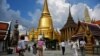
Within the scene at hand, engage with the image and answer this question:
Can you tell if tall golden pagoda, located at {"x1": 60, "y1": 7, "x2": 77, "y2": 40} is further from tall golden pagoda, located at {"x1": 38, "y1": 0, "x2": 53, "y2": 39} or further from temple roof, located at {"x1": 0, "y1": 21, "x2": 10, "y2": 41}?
temple roof, located at {"x1": 0, "y1": 21, "x2": 10, "y2": 41}

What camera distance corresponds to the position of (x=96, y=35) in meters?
17.8

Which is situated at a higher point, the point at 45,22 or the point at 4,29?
the point at 45,22

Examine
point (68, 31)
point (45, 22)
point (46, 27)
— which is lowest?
point (68, 31)

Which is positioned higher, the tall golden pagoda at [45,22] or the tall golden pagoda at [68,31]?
the tall golden pagoda at [45,22]

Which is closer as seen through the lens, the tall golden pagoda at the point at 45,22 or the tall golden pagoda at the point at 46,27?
the tall golden pagoda at the point at 46,27

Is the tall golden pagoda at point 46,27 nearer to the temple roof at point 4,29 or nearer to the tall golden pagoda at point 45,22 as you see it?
the tall golden pagoda at point 45,22

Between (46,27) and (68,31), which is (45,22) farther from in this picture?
(68,31)

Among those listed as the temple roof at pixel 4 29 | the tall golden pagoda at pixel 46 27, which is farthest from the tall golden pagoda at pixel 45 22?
the temple roof at pixel 4 29

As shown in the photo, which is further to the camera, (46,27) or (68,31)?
(46,27)

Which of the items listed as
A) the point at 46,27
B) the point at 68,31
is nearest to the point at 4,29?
the point at 68,31

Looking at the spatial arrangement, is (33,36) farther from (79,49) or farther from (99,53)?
(79,49)

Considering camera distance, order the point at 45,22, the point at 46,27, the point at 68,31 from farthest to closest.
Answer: the point at 45,22, the point at 46,27, the point at 68,31

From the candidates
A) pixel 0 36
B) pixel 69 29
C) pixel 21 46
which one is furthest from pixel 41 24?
pixel 21 46

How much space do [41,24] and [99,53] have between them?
69.3 ft
